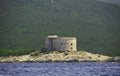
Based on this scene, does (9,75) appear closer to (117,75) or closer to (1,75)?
(1,75)

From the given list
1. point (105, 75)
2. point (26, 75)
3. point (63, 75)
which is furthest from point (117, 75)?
point (26, 75)

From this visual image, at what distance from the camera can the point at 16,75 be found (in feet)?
411

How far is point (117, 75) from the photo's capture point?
121750mm

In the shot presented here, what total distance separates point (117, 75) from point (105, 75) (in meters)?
2.70

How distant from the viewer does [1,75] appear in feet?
407

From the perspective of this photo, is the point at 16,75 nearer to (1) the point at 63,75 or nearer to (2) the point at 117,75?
(1) the point at 63,75

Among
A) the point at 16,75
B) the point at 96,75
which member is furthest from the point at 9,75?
the point at 96,75

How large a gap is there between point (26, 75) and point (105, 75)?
18.2 meters

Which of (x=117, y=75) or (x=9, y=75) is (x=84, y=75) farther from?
(x=9, y=75)

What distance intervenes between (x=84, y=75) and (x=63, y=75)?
487 centimetres

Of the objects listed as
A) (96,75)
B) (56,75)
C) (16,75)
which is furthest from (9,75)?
(96,75)

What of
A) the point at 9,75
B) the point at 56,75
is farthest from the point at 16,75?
the point at 56,75

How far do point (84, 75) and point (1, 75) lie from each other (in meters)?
19.1

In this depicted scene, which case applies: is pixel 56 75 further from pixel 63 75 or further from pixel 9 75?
pixel 9 75
